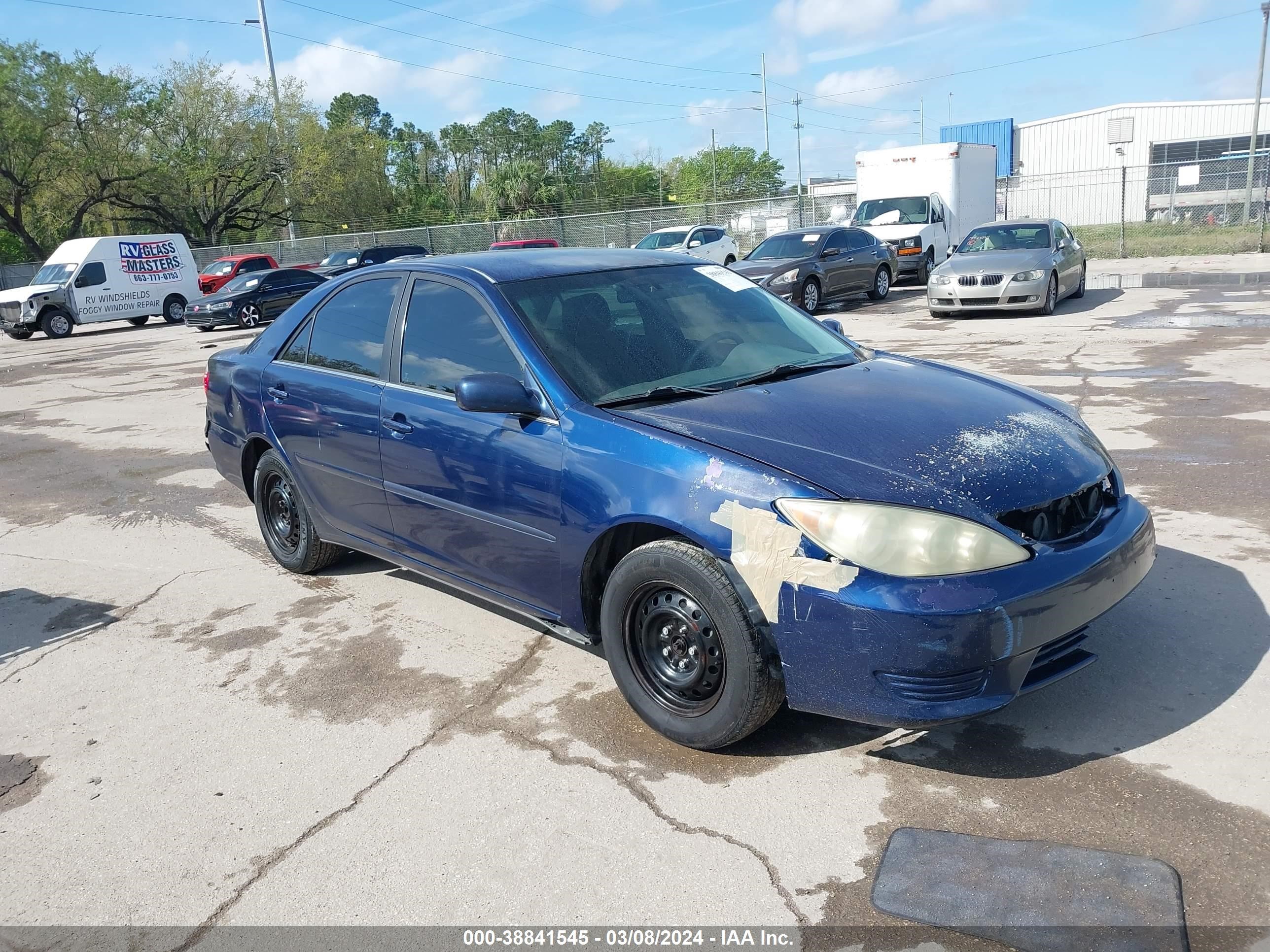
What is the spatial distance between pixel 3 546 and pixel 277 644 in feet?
10.9

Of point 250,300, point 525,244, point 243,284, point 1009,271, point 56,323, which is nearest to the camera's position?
point 1009,271

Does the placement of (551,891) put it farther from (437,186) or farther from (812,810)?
(437,186)

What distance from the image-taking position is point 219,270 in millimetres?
31594

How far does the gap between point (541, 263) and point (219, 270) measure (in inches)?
1190

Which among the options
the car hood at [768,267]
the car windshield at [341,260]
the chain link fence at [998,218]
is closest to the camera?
the car hood at [768,267]

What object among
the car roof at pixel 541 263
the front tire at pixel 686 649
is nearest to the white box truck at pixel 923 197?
the car roof at pixel 541 263

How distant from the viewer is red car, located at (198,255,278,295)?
31.0 m

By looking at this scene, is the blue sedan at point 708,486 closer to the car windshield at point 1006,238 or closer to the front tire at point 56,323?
the car windshield at point 1006,238

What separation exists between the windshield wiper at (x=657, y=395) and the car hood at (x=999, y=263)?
12.7 meters

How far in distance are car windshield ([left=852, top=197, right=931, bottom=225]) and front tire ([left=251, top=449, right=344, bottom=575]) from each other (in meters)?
20.0

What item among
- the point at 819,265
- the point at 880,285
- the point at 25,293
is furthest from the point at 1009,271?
the point at 25,293

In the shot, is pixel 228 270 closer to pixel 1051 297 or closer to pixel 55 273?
pixel 55 273

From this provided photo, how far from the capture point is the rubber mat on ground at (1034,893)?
250cm

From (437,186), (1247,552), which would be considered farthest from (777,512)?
(437,186)
